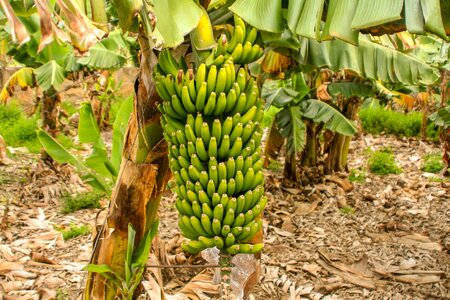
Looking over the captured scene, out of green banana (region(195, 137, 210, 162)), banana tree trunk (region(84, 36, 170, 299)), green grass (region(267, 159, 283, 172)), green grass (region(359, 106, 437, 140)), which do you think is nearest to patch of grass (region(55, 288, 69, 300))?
banana tree trunk (region(84, 36, 170, 299))

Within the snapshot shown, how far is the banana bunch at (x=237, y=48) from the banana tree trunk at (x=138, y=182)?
0.31 m

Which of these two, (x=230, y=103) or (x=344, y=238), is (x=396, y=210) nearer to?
(x=344, y=238)

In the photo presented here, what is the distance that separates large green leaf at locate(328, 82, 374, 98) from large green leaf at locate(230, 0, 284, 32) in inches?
113

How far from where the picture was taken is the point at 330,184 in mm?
5000

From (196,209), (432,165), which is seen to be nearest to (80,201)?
(196,209)

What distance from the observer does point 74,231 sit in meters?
3.65

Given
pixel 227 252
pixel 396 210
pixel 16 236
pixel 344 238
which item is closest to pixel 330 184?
pixel 396 210

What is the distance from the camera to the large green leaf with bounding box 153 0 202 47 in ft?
4.80

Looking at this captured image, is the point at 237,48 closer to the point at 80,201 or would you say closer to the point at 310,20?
the point at 310,20

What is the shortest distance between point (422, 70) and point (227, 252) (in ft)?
7.02

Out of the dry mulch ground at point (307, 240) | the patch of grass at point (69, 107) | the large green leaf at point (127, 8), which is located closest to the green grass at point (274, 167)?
the dry mulch ground at point (307, 240)

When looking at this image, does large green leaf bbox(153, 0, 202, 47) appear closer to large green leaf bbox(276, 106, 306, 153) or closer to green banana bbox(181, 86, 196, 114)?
green banana bbox(181, 86, 196, 114)

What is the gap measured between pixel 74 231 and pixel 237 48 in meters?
2.56

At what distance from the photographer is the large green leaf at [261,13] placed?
1.65 meters
